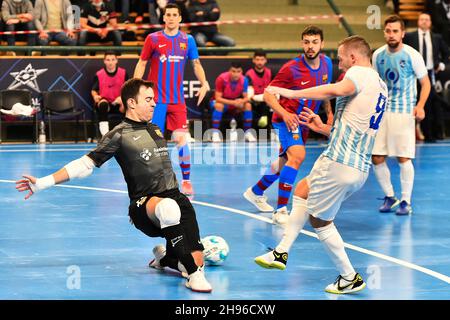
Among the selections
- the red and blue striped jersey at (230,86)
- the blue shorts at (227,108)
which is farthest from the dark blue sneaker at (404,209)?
the blue shorts at (227,108)

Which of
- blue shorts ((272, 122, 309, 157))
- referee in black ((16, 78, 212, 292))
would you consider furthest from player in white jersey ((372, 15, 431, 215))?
referee in black ((16, 78, 212, 292))

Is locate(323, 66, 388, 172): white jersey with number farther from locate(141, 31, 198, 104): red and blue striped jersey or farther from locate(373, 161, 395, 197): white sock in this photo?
locate(141, 31, 198, 104): red and blue striped jersey

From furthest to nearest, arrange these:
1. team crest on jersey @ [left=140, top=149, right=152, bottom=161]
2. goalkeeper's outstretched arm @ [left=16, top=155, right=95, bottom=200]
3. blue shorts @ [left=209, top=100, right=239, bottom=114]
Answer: blue shorts @ [left=209, top=100, right=239, bottom=114] → team crest on jersey @ [left=140, top=149, right=152, bottom=161] → goalkeeper's outstretched arm @ [left=16, top=155, right=95, bottom=200]

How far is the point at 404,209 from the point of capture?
10805 millimetres

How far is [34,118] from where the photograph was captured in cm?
1862

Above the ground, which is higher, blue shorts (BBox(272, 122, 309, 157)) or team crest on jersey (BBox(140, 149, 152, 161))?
team crest on jersey (BBox(140, 149, 152, 161))

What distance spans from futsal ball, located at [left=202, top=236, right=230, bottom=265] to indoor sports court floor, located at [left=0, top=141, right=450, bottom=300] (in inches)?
3.5

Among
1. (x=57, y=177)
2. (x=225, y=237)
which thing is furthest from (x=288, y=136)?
(x=57, y=177)

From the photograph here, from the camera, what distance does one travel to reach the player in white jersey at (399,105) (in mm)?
10844

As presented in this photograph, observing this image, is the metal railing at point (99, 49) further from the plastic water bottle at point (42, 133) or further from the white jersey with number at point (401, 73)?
the white jersey with number at point (401, 73)

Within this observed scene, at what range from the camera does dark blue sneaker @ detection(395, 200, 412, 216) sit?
35.3ft

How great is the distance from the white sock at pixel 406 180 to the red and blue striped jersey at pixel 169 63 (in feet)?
Result: 10.4

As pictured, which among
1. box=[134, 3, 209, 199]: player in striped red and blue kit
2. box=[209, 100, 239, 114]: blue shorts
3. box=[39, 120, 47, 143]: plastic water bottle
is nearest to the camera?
box=[134, 3, 209, 199]: player in striped red and blue kit

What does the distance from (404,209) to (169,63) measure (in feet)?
12.0
